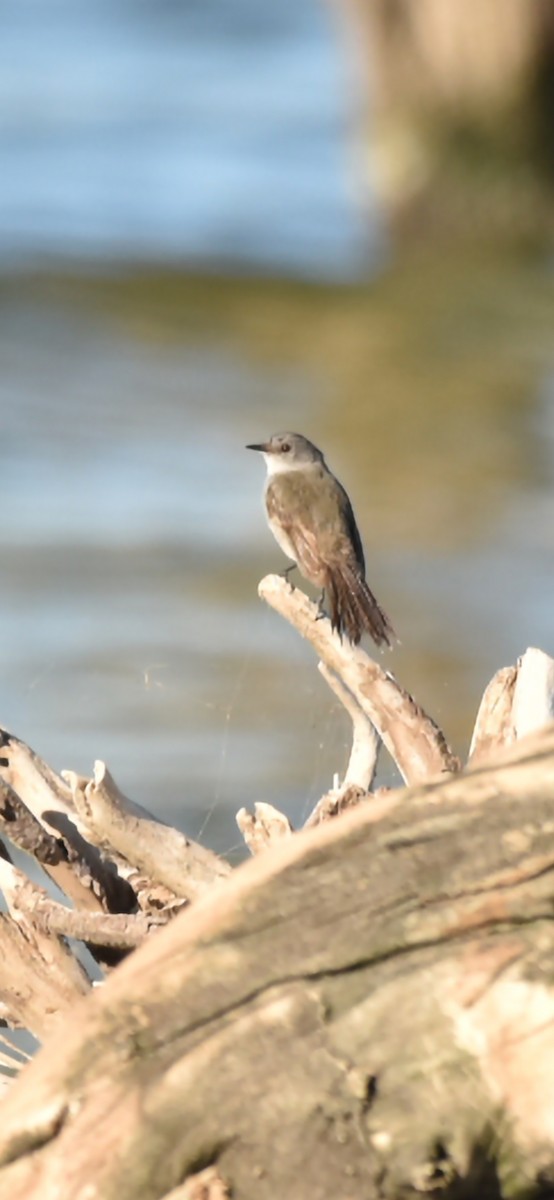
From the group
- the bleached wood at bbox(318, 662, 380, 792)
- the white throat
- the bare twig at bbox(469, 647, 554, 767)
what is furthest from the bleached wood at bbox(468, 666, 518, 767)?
the white throat

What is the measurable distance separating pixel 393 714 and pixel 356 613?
0.31m

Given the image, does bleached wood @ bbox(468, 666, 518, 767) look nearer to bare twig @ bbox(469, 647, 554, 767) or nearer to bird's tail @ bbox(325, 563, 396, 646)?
bare twig @ bbox(469, 647, 554, 767)

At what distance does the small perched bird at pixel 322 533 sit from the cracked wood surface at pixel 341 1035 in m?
0.88

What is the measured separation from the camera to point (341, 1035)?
2.45m

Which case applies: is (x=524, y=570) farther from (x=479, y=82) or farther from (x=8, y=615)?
(x=479, y=82)

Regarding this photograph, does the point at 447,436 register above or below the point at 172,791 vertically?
above

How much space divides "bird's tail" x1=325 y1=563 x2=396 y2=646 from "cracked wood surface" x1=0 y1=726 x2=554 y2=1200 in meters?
0.87

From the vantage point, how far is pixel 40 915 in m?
3.04

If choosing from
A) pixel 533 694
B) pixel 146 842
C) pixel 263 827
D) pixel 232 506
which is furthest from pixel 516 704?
pixel 232 506

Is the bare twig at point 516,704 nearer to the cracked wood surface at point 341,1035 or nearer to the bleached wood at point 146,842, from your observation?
the bleached wood at point 146,842

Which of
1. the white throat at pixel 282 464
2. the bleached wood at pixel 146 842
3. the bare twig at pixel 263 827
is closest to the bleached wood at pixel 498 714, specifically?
the bare twig at pixel 263 827

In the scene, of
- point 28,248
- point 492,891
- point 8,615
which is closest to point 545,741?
point 492,891

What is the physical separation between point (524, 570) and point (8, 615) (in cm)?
250

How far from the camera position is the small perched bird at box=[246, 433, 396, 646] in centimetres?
349
